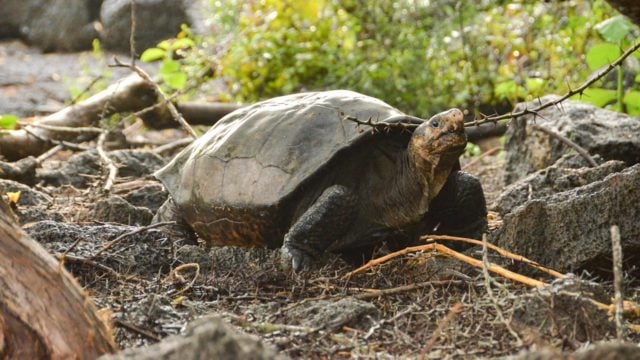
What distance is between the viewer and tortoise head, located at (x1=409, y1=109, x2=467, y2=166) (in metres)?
3.83

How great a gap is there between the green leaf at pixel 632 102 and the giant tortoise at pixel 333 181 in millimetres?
2639

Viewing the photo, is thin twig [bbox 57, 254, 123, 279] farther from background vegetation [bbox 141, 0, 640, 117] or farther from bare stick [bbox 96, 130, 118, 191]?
background vegetation [bbox 141, 0, 640, 117]

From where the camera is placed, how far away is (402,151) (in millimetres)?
4254

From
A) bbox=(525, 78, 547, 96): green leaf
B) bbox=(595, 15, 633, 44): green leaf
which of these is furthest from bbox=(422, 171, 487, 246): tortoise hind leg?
bbox=(525, 78, 547, 96): green leaf

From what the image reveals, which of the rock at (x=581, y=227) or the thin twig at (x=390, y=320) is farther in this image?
the rock at (x=581, y=227)

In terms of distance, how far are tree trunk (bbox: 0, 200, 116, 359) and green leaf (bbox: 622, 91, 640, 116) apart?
197 inches

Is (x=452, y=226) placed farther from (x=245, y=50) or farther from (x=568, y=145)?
(x=245, y=50)

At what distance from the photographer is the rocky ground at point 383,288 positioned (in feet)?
8.60

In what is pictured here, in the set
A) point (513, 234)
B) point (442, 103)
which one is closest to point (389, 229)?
point (513, 234)

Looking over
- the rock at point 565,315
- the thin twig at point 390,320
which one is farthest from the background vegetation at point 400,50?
the rock at point 565,315

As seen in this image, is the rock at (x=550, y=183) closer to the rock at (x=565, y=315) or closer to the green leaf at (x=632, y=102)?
the green leaf at (x=632, y=102)

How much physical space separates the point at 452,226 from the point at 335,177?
62 centimetres

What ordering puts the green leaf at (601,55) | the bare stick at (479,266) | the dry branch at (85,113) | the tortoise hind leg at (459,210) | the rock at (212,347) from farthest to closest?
the dry branch at (85,113)
the green leaf at (601,55)
the tortoise hind leg at (459,210)
the bare stick at (479,266)
the rock at (212,347)

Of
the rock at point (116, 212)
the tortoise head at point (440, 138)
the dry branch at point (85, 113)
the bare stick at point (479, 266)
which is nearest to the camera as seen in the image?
the bare stick at point (479, 266)
